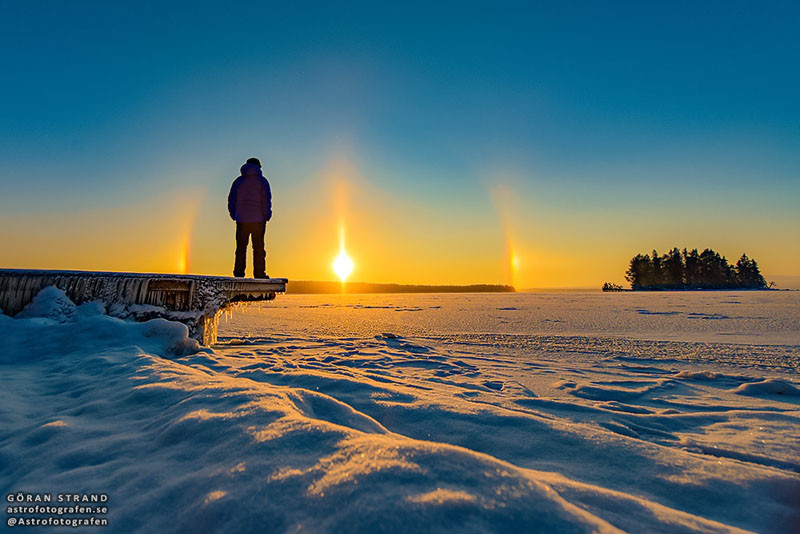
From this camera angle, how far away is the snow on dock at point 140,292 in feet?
10.6

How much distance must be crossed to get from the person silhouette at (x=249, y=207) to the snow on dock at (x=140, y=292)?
3.96 feet

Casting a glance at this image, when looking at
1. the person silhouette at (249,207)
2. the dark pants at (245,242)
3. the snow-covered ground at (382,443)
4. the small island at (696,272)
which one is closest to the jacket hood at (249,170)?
the person silhouette at (249,207)

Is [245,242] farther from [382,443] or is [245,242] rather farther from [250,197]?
[382,443]

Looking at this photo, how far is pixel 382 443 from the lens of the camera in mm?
1029

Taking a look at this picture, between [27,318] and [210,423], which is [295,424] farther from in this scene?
[27,318]

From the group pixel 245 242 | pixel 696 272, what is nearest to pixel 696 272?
pixel 696 272

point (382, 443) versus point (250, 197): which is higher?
point (250, 197)

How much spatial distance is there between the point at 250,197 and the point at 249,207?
0.17m

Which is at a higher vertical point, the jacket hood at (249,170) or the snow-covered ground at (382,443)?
the jacket hood at (249,170)

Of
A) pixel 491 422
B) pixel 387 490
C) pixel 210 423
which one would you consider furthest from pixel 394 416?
pixel 387 490

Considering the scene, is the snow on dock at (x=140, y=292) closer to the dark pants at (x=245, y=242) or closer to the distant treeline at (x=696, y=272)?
the dark pants at (x=245, y=242)

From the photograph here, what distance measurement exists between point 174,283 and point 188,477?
3911mm

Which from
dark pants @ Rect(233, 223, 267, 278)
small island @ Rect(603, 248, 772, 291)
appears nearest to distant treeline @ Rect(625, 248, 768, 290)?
small island @ Rect(603, 248, 772, 291)

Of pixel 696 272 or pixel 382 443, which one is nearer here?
pixel 382 443
